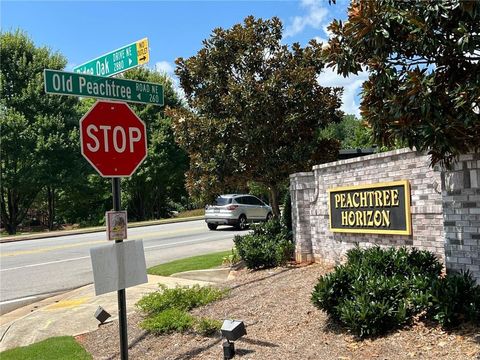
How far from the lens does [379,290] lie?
513cm

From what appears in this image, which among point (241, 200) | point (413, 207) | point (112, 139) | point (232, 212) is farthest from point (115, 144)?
point (241, 200)

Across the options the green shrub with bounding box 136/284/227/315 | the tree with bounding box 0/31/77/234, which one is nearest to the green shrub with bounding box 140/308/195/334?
the green shrub with bounding box 136/284/227/315

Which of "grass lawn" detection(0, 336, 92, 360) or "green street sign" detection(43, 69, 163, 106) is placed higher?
"green street sign" detection(43, 69, 163, 106)

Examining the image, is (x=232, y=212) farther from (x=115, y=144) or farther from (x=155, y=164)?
(x=115, y=144)

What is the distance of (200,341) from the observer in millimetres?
5852

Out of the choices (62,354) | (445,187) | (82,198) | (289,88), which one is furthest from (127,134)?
(82,198)

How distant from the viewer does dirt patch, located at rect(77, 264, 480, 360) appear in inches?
181

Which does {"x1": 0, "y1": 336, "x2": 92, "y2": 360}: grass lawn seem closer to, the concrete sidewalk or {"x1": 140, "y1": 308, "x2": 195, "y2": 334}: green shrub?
the concrete sidewalk

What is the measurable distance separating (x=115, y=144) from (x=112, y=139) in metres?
0.06

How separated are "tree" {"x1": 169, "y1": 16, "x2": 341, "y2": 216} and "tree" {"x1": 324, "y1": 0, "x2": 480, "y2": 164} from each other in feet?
16.2

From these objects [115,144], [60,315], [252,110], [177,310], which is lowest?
[60,315]

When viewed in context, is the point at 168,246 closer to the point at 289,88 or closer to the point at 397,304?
the point at 289,88

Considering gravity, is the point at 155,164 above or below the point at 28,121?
below

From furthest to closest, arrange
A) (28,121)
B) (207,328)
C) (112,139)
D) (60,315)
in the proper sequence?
1. (28,121)
2. (60,315)
3. (207,328)
4. (112,139)
